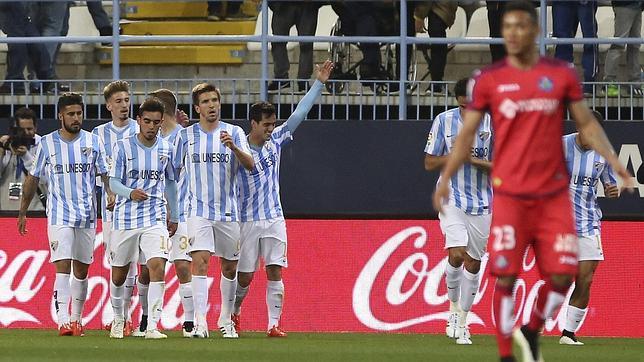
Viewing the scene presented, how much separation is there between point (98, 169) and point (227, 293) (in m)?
1.57

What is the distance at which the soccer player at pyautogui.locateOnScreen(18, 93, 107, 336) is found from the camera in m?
13.6

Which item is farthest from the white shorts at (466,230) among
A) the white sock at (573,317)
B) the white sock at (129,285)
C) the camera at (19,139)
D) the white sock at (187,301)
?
the camera at (19,139)

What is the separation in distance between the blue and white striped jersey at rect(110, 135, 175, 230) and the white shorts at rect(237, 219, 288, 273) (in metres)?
0.89

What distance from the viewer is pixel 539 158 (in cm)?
889

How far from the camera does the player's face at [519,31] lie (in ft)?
29.1

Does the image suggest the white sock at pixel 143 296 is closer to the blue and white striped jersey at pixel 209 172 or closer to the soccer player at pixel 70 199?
the soccer player at pixel 70 199

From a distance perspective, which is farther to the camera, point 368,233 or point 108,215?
point 368,233

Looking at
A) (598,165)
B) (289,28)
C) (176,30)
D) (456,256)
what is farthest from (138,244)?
(176,30)

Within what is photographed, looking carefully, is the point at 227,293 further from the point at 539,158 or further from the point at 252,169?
the point at 539,158

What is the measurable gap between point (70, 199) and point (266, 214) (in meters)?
1.70

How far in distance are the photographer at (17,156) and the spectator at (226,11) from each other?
2926 millimetres

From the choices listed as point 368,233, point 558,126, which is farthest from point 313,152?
point 558,126

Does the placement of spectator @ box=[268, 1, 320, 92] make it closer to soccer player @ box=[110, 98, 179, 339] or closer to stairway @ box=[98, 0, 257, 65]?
stairway @ box=[98, 0, 257, 65]

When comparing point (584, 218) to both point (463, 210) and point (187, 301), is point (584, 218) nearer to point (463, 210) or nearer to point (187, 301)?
point (463, 210)
